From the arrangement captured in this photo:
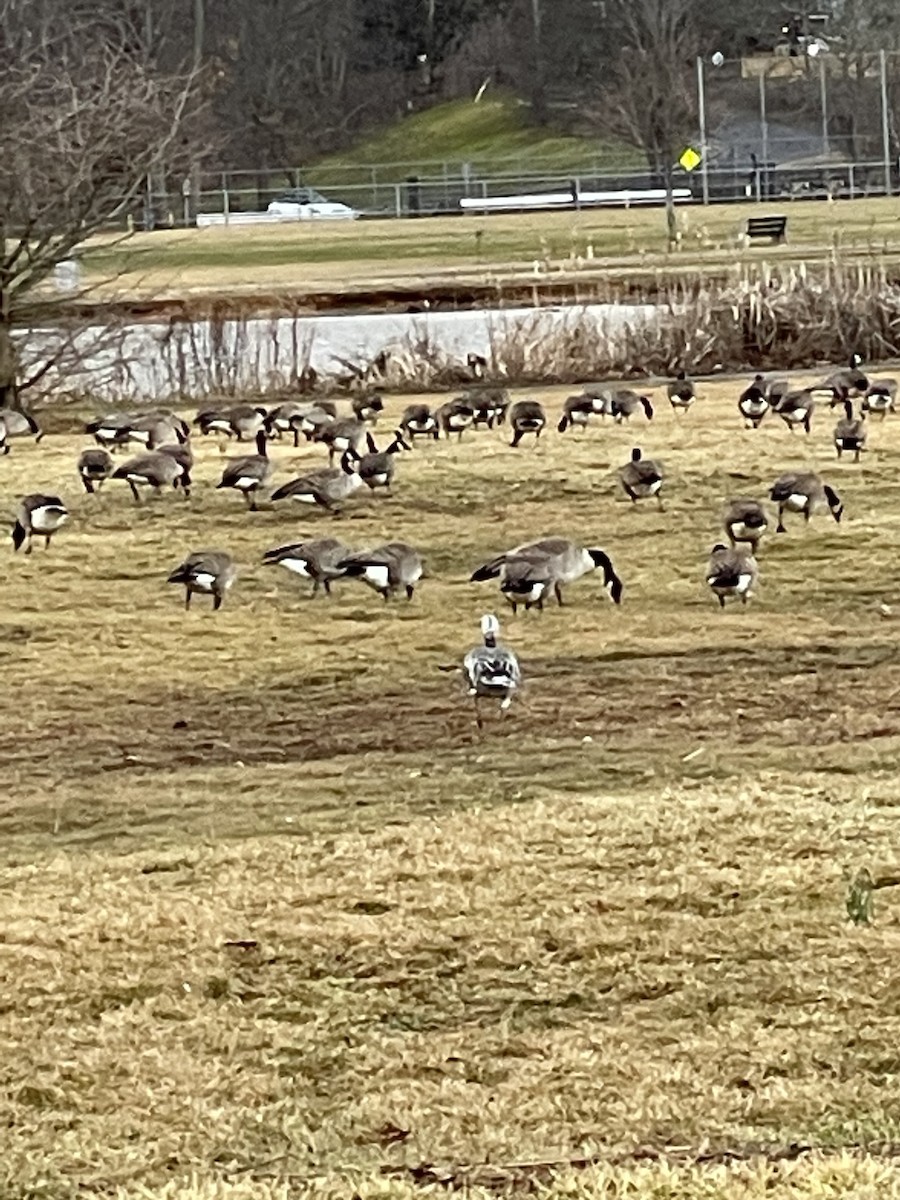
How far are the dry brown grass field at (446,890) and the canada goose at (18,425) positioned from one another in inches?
288

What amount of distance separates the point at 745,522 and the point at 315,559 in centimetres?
251

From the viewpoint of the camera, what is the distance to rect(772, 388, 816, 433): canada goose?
1916 cm

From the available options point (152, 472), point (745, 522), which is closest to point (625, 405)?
point (152, 472)

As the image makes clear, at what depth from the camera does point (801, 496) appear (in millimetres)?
14133

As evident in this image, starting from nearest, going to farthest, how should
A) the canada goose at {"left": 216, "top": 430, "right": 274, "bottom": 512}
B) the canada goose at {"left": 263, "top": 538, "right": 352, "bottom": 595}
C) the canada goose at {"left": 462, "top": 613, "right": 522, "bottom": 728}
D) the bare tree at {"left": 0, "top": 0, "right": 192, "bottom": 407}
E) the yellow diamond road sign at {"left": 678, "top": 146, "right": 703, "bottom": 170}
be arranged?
the canada goose at {"left": 462, "top": 613, "right": 522, "bottom": 728} < the canada goose at {"left": 263, "top": 538, "right": 352, "bottom": 595} < the canada goose at {"left": 216, "top": 430, "right": 274, "bottom": 512} < the bare tree at {"left": 0, "top": 0, "right": 192, "bottom": 407} < the yellow diamond road sign at {"left": 678, "top": 146, "right": 703, "bottom": 170}

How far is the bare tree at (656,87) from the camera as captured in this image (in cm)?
6128

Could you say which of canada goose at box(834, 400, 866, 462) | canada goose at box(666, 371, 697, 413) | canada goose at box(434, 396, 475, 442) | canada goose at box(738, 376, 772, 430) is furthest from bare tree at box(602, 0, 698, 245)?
canada goose at box(834, 400, 866, 462)

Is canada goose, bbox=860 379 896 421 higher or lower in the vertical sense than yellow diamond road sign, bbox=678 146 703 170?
higher

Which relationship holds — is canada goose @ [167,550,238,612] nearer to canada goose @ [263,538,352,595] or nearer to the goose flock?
the goose flock

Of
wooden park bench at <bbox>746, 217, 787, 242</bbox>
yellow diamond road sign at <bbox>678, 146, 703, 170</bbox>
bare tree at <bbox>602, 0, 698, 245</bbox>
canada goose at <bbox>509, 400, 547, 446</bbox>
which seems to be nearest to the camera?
canada goose at <bbox>509, 400, 547, 446</bbox>

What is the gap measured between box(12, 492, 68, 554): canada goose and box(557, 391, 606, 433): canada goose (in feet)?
21.2

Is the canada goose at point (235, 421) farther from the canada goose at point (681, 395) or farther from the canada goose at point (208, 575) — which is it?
the canada goose at point (208, 575)

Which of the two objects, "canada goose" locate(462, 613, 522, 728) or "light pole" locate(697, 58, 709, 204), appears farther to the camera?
"light pole" locate(697, 58, 709, 204)

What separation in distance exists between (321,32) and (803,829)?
253ft
